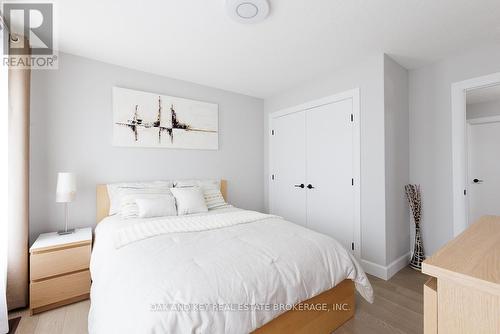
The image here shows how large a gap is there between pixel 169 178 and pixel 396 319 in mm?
2763

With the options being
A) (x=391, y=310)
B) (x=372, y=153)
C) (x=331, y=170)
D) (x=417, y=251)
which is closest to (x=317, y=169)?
(x=331, y=170)

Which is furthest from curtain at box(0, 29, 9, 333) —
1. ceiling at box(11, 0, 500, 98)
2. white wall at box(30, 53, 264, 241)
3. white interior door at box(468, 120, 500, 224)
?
white interior door at box(468, 120, 500, 224)

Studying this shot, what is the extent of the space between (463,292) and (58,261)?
263 cm

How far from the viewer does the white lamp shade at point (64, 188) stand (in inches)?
85.2

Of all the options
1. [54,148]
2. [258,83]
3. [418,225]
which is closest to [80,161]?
[54,148]

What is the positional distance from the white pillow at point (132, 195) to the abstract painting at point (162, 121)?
60 cm

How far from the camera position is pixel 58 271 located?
1964 millimetres

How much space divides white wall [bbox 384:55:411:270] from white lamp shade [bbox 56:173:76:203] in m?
3.19

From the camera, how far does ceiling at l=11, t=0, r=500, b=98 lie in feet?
5.80

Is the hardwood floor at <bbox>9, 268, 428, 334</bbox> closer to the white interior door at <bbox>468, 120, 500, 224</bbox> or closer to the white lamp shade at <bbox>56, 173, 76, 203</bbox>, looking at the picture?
the white lamp shade at <bbox>56, 173, 76, 203</bbox>

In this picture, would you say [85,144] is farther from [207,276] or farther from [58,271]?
[207,276]

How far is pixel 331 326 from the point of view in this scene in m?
1.65

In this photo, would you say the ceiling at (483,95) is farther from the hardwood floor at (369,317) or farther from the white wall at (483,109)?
the hardwood floor at (369,317)

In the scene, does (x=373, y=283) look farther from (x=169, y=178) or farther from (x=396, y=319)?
(x=169, y=178)
